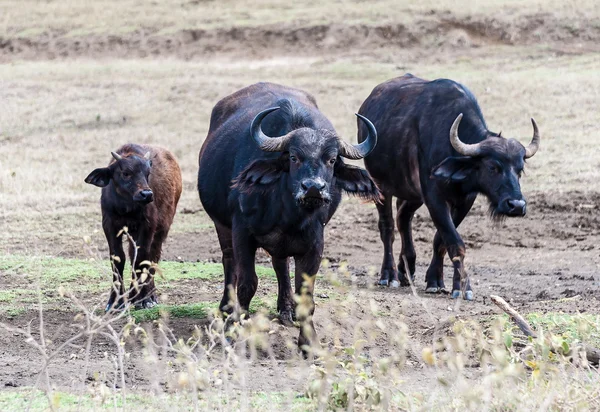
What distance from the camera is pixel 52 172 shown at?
18953mm

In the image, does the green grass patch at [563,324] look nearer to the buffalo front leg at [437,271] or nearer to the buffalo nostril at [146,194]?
the buffalo front leg at [437,271]

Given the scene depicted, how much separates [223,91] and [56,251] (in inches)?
473

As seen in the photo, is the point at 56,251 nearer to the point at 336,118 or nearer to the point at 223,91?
the point at 336,118

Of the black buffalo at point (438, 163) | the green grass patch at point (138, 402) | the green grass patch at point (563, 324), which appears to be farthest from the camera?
the black buffalo at point (438, 163)

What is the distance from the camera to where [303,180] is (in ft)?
25.2

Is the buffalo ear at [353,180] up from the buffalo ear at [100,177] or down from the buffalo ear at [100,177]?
up

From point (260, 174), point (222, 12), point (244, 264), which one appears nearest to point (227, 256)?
point (244, 264)

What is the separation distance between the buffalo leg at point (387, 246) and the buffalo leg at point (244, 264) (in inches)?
146

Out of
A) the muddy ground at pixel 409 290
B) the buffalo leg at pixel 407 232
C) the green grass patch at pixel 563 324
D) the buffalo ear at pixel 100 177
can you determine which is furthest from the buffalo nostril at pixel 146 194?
the green grass patch at pixel 563 324

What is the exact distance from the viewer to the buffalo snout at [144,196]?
33.4 feet

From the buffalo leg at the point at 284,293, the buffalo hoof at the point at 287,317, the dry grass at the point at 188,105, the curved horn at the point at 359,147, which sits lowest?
the dry grass at the point at 188,105

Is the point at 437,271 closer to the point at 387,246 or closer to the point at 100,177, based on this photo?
the point at 387,246

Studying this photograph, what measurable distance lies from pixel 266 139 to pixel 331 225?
24.6 ft

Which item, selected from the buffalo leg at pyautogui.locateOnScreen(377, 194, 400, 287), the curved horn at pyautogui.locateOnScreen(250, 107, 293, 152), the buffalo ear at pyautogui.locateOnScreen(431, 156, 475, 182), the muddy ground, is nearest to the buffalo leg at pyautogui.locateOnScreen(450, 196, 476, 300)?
the muddy ground
